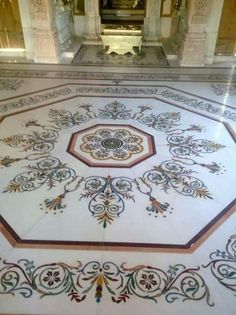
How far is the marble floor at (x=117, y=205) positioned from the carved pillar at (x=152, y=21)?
3.65 meters

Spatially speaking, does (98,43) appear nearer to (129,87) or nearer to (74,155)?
(129,87)

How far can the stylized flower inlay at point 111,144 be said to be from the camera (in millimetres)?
2465

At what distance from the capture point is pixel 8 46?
559 centimetres

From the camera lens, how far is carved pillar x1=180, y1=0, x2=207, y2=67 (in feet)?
15.0

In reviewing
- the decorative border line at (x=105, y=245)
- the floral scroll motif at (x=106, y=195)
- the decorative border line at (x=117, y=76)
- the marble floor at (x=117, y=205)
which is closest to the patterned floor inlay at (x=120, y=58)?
the decorative border line at (x=117, y=76)

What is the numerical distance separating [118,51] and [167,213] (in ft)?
14.7

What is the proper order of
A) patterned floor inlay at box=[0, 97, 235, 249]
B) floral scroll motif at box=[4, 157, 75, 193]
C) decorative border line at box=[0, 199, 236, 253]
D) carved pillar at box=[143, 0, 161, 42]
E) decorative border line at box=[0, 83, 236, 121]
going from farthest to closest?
carved pillar at box=[143, 0, 161, 42]
decorative border line at box=[0, 83, 236, 121]
floral scroll motif at box=[4, 157, 75, 193]
patterned floor inlay at box=[0, 97, 235, 249]
decorative border line at box=[0, 199, 236, 253]

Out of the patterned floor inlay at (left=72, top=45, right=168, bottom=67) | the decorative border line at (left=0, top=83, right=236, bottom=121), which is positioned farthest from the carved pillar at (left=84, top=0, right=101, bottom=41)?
the decorative border line at (left=0, top=83, right=236, bottom=121)

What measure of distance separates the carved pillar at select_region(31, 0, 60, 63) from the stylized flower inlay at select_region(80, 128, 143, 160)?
2745 millimetres

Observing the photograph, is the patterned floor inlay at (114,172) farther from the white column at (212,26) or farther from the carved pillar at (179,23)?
the carved pillar at (179,23)

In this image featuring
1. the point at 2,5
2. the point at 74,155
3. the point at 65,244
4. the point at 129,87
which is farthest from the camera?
the point at 2,5

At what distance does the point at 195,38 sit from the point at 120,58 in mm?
1415

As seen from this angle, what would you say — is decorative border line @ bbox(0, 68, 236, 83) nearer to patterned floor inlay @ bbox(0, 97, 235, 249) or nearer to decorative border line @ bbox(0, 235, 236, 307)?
patterned floor inlay @ bbox(0, 97, 235, 249)

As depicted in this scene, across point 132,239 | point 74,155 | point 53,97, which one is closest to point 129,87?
point 53,97
